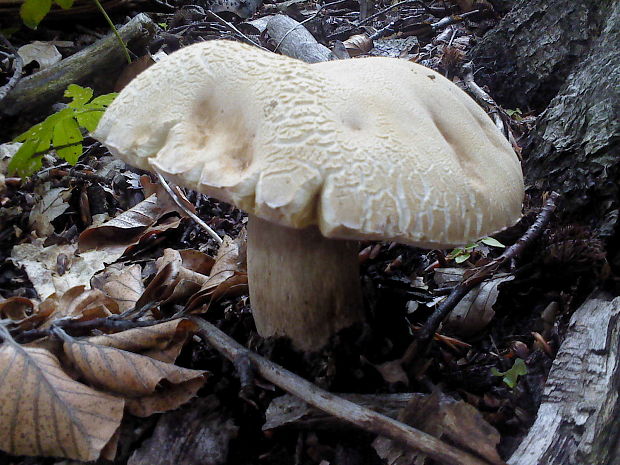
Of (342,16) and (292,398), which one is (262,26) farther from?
(292,398)

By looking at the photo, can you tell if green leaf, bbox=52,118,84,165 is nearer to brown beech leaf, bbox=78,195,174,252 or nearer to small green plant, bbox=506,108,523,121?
brown beech leaf, bbox=78,195,174,252

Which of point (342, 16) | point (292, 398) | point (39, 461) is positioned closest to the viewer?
point (39, 461)

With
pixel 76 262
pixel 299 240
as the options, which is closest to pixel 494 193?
pixel 299 240

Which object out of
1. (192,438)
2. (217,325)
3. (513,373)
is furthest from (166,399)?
(513,373)

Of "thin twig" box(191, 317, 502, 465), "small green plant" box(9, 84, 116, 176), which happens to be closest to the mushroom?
"thin twig" box(191, 317, 502, 465)

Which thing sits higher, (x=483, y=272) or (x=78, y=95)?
(x=78, y=95)

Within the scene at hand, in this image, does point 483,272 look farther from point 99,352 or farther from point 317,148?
point 99,352
